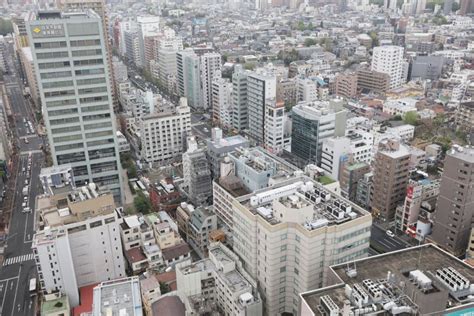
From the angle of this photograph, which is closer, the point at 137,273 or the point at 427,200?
the point at 137,273

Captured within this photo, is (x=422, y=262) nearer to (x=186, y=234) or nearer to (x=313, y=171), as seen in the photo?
(x=313, y=171)

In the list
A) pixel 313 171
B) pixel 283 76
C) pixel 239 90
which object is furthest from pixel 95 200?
pixel 283 76

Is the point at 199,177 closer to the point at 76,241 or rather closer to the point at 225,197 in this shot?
the point at 225,197

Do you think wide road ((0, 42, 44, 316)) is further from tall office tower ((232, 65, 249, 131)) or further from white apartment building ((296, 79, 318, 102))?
white apartment building ((296, 79, 318, 102))

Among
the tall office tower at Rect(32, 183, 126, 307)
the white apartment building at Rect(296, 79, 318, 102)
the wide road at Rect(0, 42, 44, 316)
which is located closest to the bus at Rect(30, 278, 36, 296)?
the wide road at Rect(0, 42, 44, 316)

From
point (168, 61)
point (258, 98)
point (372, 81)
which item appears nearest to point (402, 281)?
point (258, 98)
